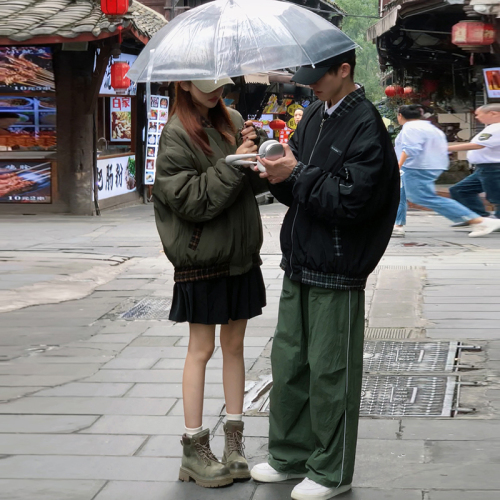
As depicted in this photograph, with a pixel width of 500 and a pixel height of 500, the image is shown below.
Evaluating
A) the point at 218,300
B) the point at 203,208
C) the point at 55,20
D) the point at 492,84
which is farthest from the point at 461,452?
the point at 492,84

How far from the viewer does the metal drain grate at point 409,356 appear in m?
5.38

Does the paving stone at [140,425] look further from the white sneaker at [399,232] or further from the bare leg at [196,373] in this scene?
the white sneaker at [399,232]

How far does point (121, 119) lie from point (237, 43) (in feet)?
45.6

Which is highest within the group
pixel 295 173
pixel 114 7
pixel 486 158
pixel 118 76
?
pixel 114 7

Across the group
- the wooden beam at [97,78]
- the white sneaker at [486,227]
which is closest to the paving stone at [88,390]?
the white sneaker at [486,227]

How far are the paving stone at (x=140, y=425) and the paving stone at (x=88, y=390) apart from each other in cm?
42

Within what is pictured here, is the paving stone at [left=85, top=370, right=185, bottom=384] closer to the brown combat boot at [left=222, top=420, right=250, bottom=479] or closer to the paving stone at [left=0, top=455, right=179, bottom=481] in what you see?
the paving stone at [left=0, top=455, right=179, bottom=481]

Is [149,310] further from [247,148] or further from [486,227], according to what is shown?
[486,227]

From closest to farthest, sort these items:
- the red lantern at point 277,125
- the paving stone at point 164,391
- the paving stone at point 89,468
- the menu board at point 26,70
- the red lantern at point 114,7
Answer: the paving stone at point 89,468 < the paving stone at point 164,391 < the red lantern at point 114,7 < the menu board at point 26,70 < the red lantern at point 277,125

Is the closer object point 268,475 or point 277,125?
point 268,475

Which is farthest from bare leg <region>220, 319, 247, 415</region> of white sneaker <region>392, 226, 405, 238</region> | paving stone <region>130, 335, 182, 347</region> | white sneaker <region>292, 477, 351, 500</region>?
white sneaker <region>392, 226, 405, 238</region>

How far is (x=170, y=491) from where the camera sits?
3.67 metres

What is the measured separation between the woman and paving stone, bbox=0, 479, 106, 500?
38 cm

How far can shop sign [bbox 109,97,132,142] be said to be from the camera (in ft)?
55.7
